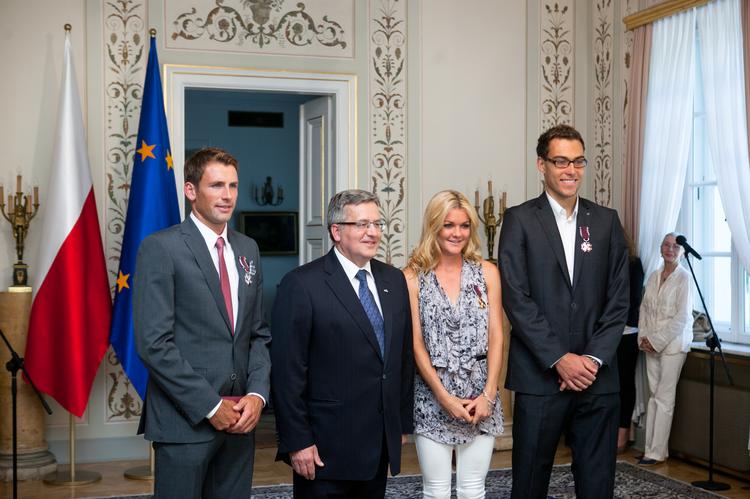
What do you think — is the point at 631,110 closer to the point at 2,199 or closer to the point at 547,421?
the point at 547,421

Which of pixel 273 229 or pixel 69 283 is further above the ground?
pixel 273 229

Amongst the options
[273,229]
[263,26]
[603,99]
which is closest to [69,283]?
[263,26]

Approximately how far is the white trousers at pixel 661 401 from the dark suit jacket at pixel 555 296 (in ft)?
8.61

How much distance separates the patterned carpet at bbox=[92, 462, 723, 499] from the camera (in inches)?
196

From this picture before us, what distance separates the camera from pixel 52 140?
581 cm

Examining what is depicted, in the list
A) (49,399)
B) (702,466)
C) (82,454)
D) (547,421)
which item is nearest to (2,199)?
(49,399)

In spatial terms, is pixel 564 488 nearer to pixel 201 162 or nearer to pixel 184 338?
pixel 184 338

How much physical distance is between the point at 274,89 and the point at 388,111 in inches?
31.8

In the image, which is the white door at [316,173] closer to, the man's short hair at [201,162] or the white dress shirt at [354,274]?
the white dress shirt at [354,274]

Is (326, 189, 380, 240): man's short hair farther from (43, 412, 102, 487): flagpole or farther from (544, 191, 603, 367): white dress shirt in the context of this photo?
(43, 412, 102, 487): flagpole

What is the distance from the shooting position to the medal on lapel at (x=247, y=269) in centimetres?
286

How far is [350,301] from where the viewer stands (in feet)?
9.31

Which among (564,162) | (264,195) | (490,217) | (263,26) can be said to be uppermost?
(263,26)

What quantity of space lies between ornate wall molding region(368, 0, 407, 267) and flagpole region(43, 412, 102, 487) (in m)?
2.06
